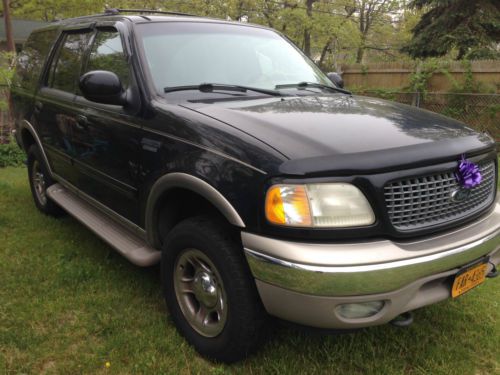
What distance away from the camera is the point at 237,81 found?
321 centimetres

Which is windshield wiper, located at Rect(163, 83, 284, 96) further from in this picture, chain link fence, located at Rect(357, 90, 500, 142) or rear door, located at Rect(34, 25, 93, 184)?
chain link fence, located at Rect(357, 90, 500, 142)

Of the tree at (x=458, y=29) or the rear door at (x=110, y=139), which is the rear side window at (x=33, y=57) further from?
the tree at (x=458, y=29)

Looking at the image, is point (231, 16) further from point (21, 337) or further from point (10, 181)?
point (21, 337)

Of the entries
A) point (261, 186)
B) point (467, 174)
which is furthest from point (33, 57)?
point (467, 174)

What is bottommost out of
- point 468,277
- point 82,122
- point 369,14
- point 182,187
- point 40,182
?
point 40,182

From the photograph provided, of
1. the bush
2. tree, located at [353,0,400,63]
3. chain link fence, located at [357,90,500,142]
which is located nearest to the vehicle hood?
the bush

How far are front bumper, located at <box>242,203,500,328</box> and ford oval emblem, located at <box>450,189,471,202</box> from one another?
8.4 inches

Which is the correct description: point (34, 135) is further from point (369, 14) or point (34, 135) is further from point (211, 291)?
point (369, 14)

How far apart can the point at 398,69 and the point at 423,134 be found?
10013 mm

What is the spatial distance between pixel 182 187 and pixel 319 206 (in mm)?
815

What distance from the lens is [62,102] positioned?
3.89 meters

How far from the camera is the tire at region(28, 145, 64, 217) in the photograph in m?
4.69

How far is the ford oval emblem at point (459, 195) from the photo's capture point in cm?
231

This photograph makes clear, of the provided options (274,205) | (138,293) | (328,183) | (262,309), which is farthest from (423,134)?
(138,293)
